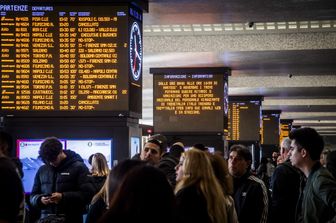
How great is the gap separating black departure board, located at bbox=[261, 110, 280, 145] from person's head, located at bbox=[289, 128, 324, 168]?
76.2ft

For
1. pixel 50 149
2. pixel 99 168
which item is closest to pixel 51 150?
pixel 50 149

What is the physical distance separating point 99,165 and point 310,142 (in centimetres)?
402

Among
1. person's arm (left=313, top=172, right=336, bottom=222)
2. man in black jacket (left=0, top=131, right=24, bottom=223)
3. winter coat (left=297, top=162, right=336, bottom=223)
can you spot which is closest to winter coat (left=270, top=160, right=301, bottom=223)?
winter coat (left=297, top=162, right=336, bottom=223)

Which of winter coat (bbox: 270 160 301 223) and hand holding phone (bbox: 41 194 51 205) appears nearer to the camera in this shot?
hand holding phone (bbox: 41 194 51 205)

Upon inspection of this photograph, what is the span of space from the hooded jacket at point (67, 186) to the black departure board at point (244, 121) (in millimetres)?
15284

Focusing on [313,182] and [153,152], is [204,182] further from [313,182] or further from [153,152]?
[153,152]

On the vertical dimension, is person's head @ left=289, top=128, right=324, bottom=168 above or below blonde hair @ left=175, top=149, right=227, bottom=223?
above

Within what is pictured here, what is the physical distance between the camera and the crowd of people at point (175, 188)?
242cm

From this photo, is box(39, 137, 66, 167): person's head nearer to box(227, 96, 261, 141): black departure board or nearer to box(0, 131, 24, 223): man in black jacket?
box(0, 131, 24, 223): man in black jacket

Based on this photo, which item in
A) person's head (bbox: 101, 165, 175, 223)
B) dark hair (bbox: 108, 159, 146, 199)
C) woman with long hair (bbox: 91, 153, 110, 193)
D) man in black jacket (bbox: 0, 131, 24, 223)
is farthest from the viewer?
woman with long hair (bbox: 91, 153, 110, 193)

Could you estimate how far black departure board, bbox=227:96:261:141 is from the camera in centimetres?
2175

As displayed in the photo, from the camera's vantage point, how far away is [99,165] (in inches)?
330

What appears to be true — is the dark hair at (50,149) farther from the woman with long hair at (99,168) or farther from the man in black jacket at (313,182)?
the man in black jacket at (313,182)

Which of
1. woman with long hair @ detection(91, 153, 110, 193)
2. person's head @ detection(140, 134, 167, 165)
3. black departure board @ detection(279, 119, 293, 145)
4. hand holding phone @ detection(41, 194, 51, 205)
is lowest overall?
black departure board @ detection(279, 119, 293, 145)
